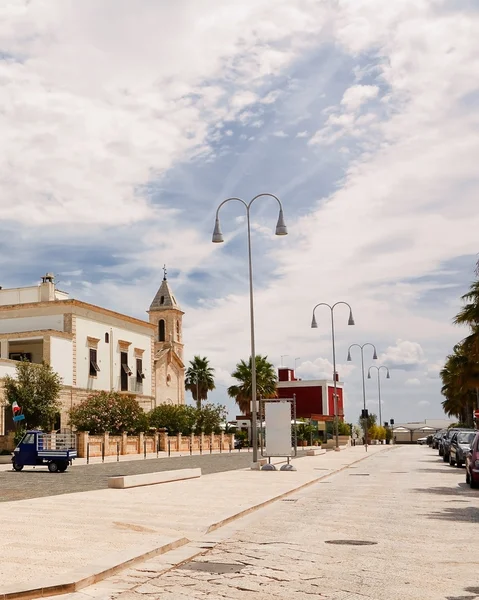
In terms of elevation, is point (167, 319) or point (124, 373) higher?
point (167, 319)

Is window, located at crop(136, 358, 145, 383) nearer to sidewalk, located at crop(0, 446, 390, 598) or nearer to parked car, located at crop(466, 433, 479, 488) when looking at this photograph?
sidewalk, located at crop(0, 446, 390, 598)

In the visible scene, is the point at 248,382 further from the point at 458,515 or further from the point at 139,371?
the point at 458,515

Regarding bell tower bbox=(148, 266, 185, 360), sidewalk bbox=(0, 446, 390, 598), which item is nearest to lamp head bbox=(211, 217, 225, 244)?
sidewalk bbox=(0, 446, 390, 598)

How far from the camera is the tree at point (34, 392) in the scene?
47000 mm

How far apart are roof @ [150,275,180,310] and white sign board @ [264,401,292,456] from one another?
52.9m

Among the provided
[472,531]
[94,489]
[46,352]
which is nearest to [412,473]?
[94,489]

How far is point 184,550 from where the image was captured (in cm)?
1064

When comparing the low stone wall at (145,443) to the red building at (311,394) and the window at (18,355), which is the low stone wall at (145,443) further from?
Answer: the red building at (311,394)

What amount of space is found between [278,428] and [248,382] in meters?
48.2

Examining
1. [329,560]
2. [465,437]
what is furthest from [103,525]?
[465,437]

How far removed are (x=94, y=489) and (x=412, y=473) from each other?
14.1 m

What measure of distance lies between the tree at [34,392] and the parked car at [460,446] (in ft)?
80.9

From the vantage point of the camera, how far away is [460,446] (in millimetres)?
34062

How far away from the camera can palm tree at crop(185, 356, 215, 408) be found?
88.2 metres
